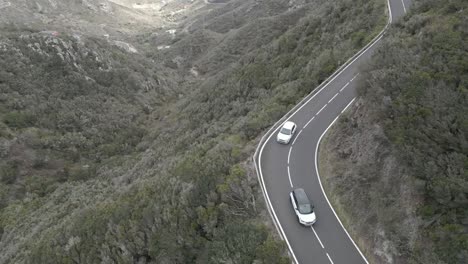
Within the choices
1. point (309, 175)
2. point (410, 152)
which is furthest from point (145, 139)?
point (410, 152)

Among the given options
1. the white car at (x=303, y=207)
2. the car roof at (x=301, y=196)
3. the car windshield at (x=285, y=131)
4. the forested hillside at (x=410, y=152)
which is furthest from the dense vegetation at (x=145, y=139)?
the forested hillside at (x=410, y=152)

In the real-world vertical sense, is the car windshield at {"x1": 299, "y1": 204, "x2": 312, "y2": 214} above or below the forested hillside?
below

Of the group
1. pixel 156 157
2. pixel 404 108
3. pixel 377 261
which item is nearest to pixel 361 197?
pixel 377 261

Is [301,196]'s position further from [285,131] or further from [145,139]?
[145,139]

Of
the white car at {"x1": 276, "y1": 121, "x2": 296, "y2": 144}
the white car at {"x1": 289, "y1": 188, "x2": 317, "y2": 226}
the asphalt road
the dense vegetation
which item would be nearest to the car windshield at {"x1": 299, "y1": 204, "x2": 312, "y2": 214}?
the white car at {"x1": 289, "y1": 188, "x2": 317, "y2": 226}

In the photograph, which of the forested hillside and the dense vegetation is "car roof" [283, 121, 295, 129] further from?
the forested hillside

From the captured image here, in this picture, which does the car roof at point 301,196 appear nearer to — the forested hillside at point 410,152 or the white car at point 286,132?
the forested hillside at point 410,152

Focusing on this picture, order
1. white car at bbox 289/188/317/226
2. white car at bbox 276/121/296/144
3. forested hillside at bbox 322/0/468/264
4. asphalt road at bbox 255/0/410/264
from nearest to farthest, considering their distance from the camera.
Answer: forested hillside at bbox 322/0/468/264 → asphalt road at bbox 255/0/410/264 → white car at bbox 289/188/317/226 → white car at bbox 276/121/296/144
